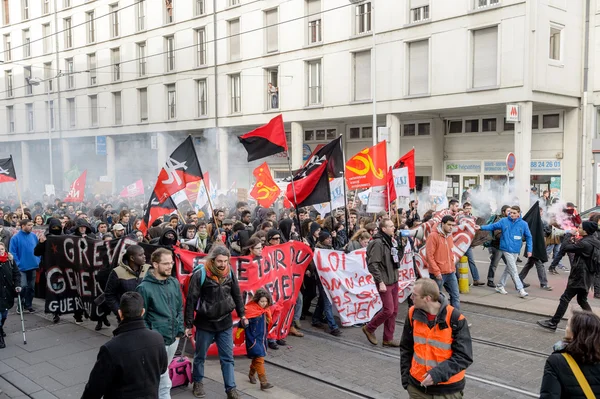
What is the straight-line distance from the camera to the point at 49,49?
46344 mm

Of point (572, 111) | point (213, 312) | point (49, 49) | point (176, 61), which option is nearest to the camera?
point (213, 312)

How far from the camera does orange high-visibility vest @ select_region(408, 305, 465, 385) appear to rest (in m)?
4.00

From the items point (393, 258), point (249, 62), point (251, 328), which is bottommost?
point (251, 328)

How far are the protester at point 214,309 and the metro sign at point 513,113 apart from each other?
58.7 ft

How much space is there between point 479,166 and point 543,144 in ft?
9.09

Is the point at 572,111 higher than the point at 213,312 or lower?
higher

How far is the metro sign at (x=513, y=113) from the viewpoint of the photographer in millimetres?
21078

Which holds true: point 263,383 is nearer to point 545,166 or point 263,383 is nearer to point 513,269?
point 513,269

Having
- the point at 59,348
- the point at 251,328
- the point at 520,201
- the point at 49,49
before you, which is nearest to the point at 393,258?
the point at 251,328

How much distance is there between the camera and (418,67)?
967 inches

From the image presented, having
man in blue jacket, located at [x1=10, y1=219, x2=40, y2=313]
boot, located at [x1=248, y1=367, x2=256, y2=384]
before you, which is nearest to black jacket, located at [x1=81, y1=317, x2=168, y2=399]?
boot, located at [x1=248, y1=367, x2=256, y2=384]

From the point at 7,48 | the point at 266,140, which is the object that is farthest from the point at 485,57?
the point at 7,48

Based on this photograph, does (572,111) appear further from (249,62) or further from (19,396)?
(19,396)

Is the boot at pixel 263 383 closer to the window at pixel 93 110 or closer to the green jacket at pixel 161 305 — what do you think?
the green jacket at pixel 161 305
